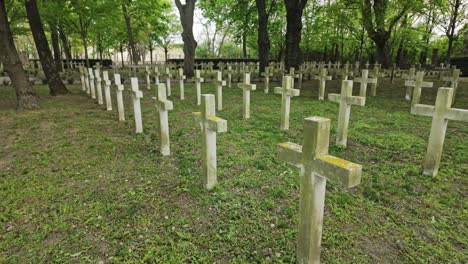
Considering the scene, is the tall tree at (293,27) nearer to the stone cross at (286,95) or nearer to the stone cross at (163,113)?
the stone cross at (286,95)

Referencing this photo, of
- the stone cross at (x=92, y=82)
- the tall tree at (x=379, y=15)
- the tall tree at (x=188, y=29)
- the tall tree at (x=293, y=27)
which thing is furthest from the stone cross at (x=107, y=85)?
the tall tree at (x=379, y=15)

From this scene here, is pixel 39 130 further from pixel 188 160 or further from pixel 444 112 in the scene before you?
pixel 444 112

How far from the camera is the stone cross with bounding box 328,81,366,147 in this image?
4.50 m

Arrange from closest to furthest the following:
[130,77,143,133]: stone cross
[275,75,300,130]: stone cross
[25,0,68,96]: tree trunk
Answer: [130,77,143,133]: stone cross
[275,75,300,130]: stone cross
[25,0,68,96]: tree trunk

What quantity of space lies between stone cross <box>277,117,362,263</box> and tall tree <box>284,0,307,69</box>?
539 inches

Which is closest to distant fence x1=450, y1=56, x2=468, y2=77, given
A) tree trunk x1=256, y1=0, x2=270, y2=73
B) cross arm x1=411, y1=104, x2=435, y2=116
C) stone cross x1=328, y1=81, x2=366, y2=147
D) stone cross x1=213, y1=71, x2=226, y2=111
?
tree trunk x1=256, y1=0, x2=270, y2=73

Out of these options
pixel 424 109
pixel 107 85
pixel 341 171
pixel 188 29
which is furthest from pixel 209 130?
pixel 188 29

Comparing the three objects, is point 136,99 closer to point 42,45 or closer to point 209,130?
point 209,130

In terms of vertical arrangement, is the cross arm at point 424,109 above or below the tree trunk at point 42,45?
below

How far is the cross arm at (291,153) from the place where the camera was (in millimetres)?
1999

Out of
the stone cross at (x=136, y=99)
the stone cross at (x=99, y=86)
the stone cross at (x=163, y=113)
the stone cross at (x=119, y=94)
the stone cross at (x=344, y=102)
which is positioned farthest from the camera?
the stone cross at (x=99, y=86)

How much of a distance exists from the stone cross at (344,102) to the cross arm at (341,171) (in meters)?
3.07

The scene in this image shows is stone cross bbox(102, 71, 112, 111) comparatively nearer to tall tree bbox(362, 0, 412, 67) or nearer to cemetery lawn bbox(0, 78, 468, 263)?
cemetery lawn bbox(0, 78, 468, 263)

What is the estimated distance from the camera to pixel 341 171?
5.55ft
